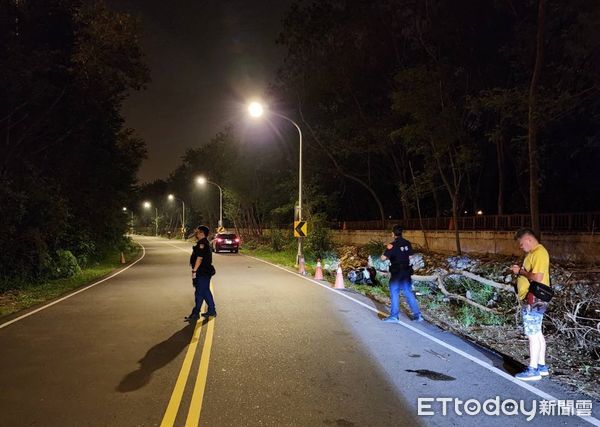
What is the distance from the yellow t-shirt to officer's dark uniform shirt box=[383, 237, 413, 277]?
11.4 ft

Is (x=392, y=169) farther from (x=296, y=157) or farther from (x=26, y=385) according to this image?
(x=26, y=385)

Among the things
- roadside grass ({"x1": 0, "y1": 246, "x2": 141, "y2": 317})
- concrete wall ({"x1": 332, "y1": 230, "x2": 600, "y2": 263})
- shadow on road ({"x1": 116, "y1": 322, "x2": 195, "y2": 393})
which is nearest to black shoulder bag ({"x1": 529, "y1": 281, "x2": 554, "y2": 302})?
shadow on road ({"x1": 116, "y1": 322, "x2": 195, "y2": 393})

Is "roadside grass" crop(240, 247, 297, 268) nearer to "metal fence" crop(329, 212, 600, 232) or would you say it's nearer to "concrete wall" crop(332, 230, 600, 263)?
"concrete wall" crop(332, 230, 600, 263)

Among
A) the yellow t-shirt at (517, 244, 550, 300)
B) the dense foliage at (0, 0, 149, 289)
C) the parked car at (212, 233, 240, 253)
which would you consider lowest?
the parked car at (212, 233, 240, 253)

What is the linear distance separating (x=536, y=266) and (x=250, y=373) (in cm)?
372

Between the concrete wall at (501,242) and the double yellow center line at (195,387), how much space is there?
1086cm

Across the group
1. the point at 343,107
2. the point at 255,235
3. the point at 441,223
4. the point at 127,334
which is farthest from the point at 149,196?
the point at 127,334

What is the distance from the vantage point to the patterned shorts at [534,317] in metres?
6.13

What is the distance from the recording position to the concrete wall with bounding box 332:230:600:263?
15.9 m

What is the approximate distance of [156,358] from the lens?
704 centimetres

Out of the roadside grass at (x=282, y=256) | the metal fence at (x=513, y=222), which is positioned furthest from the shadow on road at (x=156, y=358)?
the roadside grass at (x=282, y=256)

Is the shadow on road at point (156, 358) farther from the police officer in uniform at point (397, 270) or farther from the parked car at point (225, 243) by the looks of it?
the parked car at point (225, 243)

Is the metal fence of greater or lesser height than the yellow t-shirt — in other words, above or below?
above

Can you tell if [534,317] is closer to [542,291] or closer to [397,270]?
[542,291]
